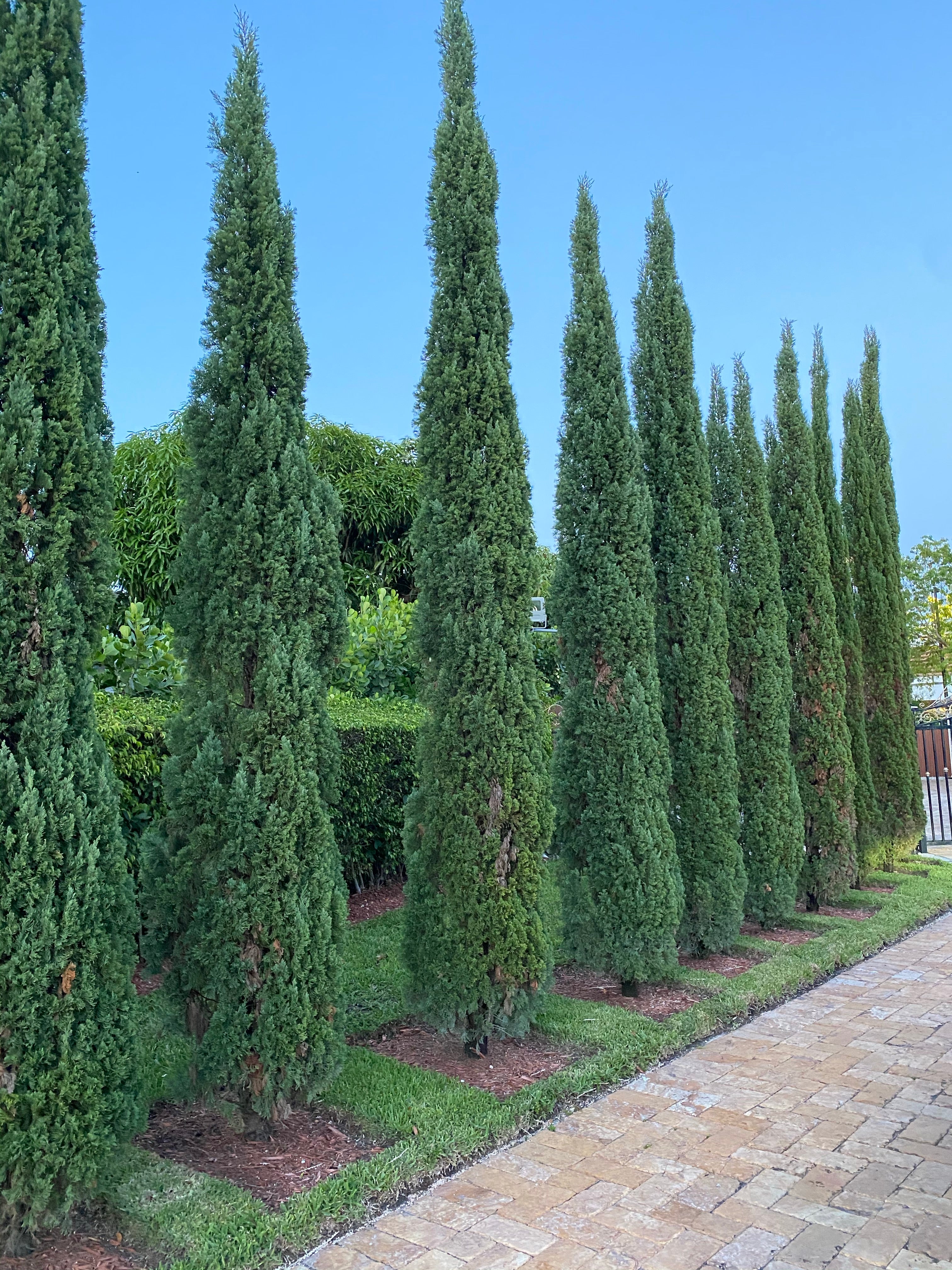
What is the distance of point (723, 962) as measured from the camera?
668 cm

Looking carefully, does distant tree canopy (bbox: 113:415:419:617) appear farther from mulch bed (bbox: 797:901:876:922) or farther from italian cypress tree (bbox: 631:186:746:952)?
mulch bed (bbox: 797:901:876:922)

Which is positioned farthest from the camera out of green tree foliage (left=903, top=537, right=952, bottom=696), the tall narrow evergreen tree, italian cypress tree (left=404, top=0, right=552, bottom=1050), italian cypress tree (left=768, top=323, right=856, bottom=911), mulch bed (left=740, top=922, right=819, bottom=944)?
green tree foliage (left=903, top=537, right=952, bottom=696)

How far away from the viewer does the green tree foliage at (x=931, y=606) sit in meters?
26.0

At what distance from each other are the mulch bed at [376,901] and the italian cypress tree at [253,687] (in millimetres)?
3817

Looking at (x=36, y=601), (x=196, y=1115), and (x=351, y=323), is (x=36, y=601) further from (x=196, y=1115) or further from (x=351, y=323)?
(x=351, y=323)

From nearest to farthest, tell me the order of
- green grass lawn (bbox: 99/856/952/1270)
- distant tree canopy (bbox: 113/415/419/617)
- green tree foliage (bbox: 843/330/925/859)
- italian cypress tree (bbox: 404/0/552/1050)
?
green grass lawn (bbox: 99/856/952/1270)
italian cypress tree (bbox: 404/0/552/1050)
green tree foliage (bbox: 843/330/925/859)
distant tree canopy (bbox: 113/415/419/617)

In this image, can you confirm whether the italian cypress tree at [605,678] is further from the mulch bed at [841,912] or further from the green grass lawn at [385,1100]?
the mulch bed at [841,912]

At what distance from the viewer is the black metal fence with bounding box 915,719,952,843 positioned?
13516 mm

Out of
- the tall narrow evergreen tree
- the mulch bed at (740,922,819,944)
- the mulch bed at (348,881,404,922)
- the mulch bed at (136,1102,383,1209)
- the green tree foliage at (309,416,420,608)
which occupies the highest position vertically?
the green tree foliage at (309,416,420,608)

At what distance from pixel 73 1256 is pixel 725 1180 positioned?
8.29 feet

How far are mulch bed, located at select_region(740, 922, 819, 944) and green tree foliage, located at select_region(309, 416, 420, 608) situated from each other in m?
11.8

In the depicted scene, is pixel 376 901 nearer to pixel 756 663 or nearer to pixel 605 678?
pixel 605 678

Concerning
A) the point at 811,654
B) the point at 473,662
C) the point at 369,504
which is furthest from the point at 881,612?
the point at 369,504

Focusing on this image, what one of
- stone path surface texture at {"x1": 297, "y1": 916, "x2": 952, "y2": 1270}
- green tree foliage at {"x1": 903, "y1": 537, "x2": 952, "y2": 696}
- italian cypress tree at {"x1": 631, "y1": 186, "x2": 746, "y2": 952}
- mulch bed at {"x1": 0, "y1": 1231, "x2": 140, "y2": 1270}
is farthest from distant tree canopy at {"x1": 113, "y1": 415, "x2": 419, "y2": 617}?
green tree foliage at {"x1": 903, "y1": 537, "x2": 952, "y2": 696}
